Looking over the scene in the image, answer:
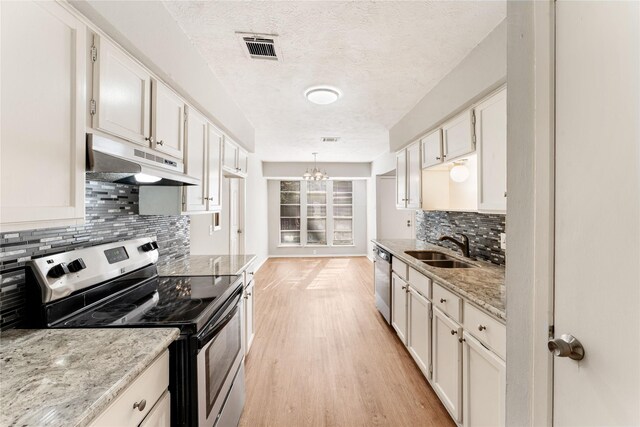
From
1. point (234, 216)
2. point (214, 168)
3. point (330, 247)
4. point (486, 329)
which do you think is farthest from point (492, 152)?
point (330, 247)

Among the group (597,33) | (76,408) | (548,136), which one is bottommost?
(76,408)

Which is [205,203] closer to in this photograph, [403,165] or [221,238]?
[221,238]

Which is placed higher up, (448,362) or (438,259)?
(438,259)

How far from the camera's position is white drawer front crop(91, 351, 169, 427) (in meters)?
0.78

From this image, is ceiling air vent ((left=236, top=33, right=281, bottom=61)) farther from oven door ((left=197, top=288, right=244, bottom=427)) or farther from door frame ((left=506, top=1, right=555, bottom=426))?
oven door ((left=197, top=288, right=244, bottom=427))

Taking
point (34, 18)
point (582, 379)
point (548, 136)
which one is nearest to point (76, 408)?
point (34, 18)

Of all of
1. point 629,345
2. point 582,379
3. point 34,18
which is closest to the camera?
point 629,345

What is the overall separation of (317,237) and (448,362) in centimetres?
617

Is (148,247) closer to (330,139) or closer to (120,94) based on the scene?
(120,94)

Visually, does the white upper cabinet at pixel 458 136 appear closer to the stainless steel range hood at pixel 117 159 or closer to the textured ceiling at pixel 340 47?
the textured ceiling at pixel 340 47

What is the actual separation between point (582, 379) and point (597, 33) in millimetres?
960

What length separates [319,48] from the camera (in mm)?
1933

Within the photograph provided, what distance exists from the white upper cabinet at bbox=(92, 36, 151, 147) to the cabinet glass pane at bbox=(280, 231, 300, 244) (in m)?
6.40

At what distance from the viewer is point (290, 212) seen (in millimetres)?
7863
